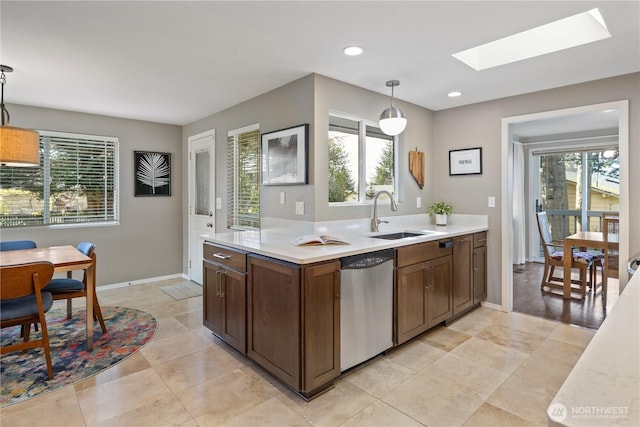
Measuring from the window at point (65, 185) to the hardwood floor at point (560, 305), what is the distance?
5.19 metres

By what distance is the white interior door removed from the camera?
445 centimetres

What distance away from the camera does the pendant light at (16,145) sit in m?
2.57

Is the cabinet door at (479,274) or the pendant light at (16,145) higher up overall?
the pendant light at (16,145)

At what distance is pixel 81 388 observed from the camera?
2.20m

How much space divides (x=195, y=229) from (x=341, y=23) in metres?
3.67

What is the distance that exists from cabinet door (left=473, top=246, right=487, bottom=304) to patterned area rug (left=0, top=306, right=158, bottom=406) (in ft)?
10.5

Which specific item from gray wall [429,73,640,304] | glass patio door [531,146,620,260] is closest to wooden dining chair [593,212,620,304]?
gray wall [429,73,640,304]

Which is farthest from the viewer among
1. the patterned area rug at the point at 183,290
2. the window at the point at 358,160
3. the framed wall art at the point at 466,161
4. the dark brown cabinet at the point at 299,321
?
the patterned area rug at the point at 183,290

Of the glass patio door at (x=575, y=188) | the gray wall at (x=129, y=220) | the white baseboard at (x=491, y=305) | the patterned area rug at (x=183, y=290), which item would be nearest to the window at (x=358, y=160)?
the white baseboard at (x=491, y=305)

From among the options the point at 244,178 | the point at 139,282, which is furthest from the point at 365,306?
the point at 139,282

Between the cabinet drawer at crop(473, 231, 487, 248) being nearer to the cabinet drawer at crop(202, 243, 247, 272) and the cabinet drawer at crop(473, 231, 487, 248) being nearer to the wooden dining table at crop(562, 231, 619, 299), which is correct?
the wooden dining table at crop(562, 231, 619, 299)

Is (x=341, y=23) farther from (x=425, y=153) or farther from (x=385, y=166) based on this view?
(x=425, y=153)

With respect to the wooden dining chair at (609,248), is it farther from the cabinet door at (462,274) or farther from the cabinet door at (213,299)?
the cabinet door at (213,299)

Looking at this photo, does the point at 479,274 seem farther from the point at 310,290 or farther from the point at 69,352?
the point at 69,352
